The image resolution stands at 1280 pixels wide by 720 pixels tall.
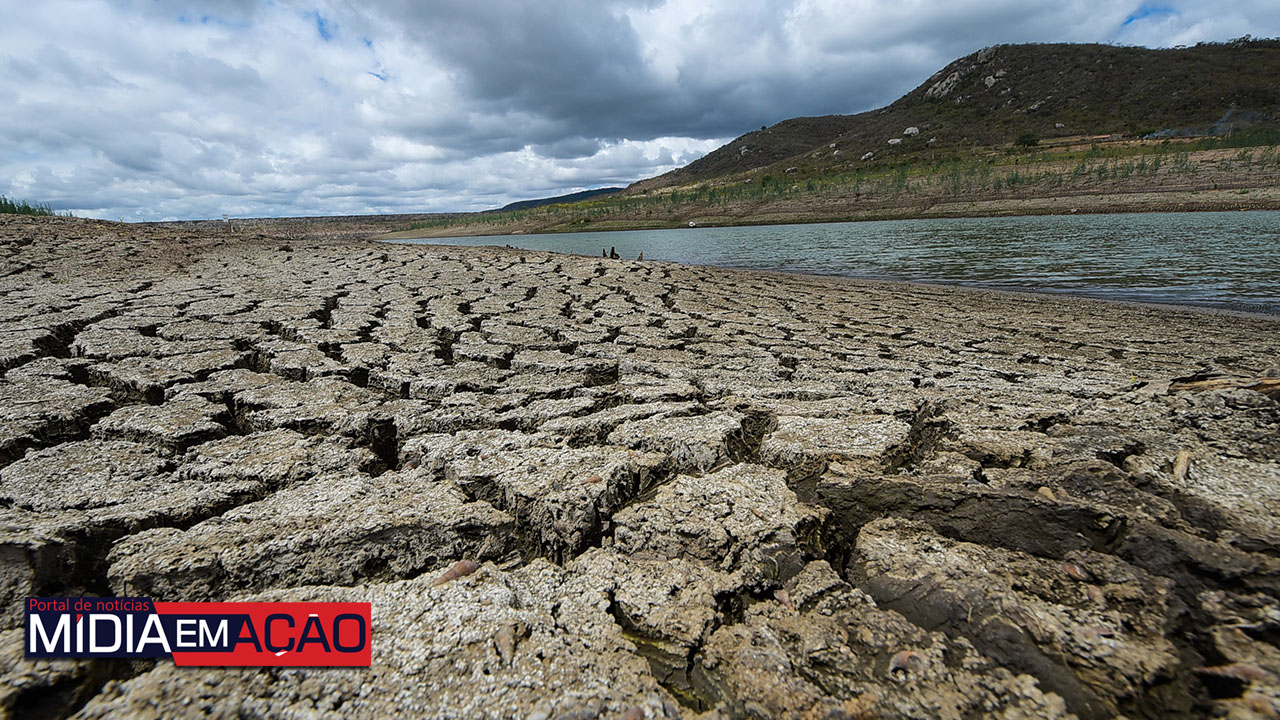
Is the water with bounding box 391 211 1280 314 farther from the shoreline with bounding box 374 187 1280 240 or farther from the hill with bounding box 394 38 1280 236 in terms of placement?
the hill with bounding box 394 38 1280 236

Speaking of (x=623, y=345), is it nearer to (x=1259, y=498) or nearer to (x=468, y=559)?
(x=468, y=559)

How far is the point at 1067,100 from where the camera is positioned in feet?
161

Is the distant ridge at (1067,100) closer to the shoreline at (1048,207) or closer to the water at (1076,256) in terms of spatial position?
the shoreline at (1048,207)

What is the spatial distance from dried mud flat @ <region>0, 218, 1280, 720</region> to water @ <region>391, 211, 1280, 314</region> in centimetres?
512

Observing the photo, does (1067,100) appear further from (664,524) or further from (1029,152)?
(664,524)

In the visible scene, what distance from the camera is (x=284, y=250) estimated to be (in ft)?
31.3

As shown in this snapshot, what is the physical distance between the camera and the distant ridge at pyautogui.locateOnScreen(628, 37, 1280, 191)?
1581 inches

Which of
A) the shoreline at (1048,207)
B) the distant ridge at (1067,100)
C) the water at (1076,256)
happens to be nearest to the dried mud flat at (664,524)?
the water at (1076,256)

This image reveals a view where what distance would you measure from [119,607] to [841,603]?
1.55 m

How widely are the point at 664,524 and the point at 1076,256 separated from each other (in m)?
12.0

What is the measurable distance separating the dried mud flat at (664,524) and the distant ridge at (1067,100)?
156 feet

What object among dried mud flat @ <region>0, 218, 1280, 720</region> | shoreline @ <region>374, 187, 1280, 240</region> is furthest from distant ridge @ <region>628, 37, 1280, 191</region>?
dried mud flat @ <region>0, 218, 1280, 720</region>

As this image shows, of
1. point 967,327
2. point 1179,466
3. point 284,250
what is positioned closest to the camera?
point 1179,466

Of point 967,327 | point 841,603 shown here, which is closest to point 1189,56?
point 967,327
